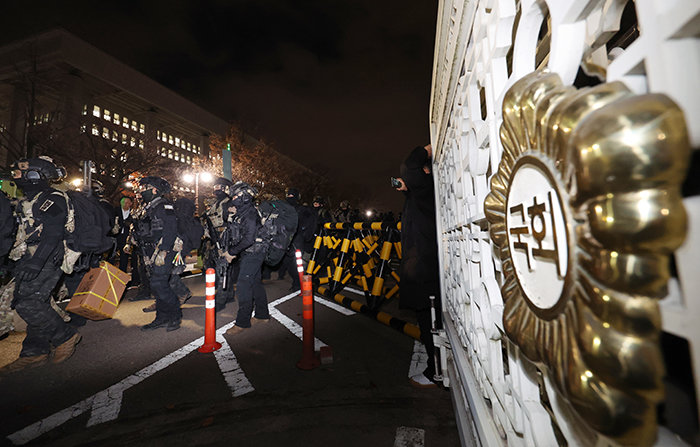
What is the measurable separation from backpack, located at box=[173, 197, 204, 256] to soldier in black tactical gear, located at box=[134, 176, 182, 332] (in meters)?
0.28

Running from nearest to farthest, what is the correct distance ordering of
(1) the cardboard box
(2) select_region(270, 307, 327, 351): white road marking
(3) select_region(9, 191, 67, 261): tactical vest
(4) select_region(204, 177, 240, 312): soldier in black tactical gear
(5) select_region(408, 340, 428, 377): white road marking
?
1. (5) select_region(408, 340, 428, 377): white road marking
2. (3) select_region(9, 191, 67, 261): tactical vest
3. (1) the cardboard box
4. (2) select_region(270, 307, 327, 351): white road marking
5. (4) select_region(204, 177, 240, 312): soldier in black tactical gear

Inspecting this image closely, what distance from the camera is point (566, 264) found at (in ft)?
1.58

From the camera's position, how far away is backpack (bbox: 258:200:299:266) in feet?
16.5

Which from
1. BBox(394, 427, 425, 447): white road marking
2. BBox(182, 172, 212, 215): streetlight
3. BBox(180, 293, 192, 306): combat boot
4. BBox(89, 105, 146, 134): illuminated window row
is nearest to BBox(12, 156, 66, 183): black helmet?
BBox(180, 293, 192, 306): combat boot

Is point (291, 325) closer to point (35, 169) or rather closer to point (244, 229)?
point (244, 229)

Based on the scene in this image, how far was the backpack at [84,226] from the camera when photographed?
3.83 meters

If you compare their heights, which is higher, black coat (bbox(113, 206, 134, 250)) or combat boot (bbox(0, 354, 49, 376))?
black coat (bbox(113, 206, 134, 250))

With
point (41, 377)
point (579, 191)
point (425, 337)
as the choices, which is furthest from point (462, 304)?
point (41, 377)

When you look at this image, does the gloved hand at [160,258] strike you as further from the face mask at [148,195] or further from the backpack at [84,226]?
the face mask at [148,195]

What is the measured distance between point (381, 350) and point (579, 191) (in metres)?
3.62

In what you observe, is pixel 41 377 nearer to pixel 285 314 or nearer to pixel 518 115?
pixel 285 314

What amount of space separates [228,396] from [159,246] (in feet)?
9.04

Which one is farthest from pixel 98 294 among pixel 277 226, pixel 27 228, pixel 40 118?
pixel 40 118

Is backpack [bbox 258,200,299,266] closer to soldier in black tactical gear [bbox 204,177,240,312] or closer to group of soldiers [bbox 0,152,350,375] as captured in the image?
group of soldiers [bbox 0,152,350,375]
